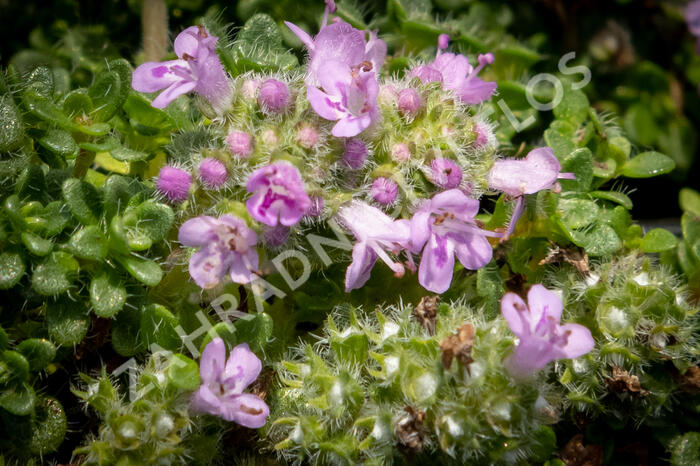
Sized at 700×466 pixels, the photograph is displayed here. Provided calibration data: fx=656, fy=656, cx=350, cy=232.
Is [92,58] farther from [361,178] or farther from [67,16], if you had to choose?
[361,178]

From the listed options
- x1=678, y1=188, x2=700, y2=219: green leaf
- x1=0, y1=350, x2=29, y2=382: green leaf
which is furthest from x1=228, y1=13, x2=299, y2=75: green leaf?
x1=678, y1=188, x2=700, y2=219: green leaf

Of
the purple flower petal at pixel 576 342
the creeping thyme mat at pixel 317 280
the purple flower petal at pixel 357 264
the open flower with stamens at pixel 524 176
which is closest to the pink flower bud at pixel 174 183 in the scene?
the creeping thyme mat at pixel 317 280

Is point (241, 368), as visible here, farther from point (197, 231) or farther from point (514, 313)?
point (514, 313)

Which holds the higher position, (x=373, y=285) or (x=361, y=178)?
(x=361, y=178)

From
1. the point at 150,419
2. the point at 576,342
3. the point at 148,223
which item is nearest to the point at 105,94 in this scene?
the point at 148,223

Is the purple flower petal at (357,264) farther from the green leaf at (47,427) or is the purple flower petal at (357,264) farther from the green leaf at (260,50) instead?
the green leaf at (47,427)

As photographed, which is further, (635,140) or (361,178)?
(635,140)

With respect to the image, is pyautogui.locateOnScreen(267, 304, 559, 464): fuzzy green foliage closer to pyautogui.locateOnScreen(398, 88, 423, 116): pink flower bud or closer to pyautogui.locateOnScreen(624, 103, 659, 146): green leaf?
pyautogui.locateOnScreen(398, 88, 423, 116): pink flower bud

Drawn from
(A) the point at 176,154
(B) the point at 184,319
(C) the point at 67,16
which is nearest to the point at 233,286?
(B) the point at 184,319

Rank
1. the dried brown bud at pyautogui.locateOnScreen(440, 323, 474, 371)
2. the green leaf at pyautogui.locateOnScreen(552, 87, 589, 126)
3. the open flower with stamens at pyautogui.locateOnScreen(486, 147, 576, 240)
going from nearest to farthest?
1. the dried brown bud at pyautogui.locateOnScreen(440, 323, 474, 371)
2. the open flower with stamens at pyautogui.locateOnScreen(486, 147, 576, 240)
3. the green leaf at pyautogui.locateOnScreen(552, 87, 589, 126)
